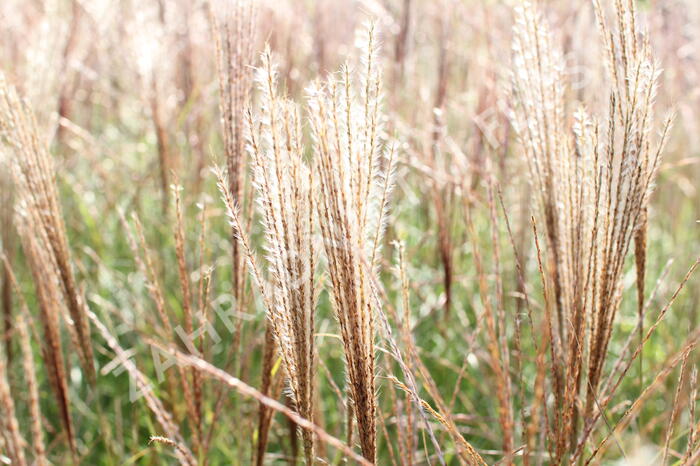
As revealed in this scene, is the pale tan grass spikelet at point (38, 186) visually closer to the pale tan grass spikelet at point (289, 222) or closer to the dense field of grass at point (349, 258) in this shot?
the dense field of grass at point (349, 258)

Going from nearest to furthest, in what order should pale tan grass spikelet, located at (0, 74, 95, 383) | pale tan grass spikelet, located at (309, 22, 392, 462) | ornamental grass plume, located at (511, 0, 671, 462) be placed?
pale tan grass spikelet, located at (309, 22, 392, 462) < ornamental grass plume, located at (511, 0, 671, 462) < pale tan grass spikelet, located at (0, 74, 95, 383)

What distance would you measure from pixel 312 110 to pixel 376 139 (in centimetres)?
8

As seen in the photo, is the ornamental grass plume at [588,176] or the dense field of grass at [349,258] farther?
the ornamental grass plume at [588,176]

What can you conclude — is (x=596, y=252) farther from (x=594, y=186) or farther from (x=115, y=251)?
(x=115, y=251)

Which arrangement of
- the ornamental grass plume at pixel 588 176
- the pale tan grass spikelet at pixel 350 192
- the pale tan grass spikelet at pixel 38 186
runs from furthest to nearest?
the pale tan grass spikelet at pixel 38 186, the ornamental grass plume at pixel 588 176, the pale tan grass spikelet at pixel 350 192

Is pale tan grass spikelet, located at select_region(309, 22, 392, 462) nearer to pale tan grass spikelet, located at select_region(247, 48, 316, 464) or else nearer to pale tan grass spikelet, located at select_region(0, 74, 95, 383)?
pale tan grass spikelet, located at select_region(247, 48, 316, 464)

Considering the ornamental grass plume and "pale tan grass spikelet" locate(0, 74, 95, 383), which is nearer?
the ornamental grass plume

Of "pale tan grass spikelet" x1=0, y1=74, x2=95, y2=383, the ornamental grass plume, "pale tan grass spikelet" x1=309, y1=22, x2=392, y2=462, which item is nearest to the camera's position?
"pale tan grass spikelet" x1=309, y1=22, x2=392, y2=462

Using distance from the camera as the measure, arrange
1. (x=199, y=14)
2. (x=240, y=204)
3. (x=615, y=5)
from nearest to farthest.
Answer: (x=615, y=5)
(x=240, y=204)
(x=199, y=14)

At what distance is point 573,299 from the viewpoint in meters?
1.10

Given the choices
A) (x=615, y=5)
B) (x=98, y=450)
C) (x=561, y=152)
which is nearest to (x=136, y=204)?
(x=98, y=450)

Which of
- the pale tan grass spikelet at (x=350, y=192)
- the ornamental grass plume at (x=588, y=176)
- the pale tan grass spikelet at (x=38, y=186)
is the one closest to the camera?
the pale tan grass spikelet at (x=350, y=192)

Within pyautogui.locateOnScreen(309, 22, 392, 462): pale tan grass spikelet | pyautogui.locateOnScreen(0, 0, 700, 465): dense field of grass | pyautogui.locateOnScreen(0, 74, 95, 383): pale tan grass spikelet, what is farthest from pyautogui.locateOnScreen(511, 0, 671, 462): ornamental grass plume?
pyautogui.locateOnScreen(0, 74, 95, 383): pale tan grass spikelet

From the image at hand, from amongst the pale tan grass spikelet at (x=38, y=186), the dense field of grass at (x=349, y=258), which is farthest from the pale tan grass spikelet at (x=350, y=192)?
the pale tan grass spikelet at (x=38, y=186)
